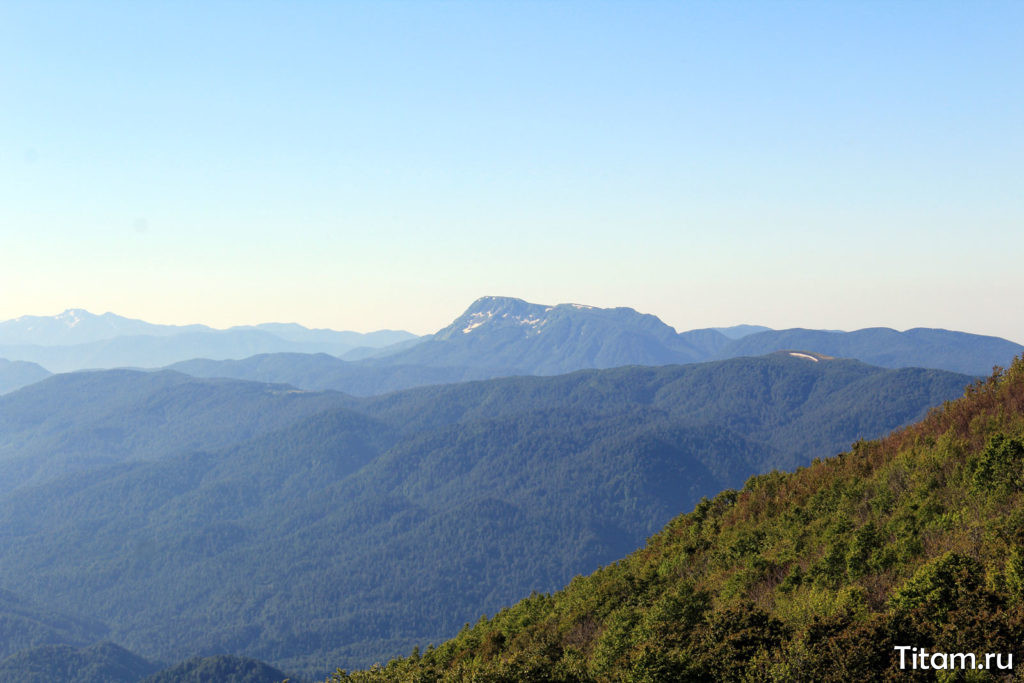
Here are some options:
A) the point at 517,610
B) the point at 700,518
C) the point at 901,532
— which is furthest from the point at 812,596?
the point at 700,518

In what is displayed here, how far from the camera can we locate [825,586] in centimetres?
6325

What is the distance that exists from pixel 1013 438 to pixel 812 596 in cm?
2420

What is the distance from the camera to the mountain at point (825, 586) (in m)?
42.3

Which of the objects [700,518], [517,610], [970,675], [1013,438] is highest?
[1013,438]

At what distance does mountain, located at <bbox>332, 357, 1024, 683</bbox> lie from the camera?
139 ft

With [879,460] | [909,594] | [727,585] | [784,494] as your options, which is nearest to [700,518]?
[784,494]

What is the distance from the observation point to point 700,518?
4279 inches

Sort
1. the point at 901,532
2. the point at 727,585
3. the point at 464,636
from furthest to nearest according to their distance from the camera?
the point at 464,636, the point at 727,585, the point at 901,532

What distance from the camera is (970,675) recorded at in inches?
1485

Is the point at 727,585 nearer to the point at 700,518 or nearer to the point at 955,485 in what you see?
the point at 955,485

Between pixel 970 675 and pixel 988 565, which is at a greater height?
pixel 988 565

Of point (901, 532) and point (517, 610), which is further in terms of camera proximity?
point (517, 610)

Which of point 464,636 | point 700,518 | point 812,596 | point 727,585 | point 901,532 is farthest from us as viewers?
point 700,518

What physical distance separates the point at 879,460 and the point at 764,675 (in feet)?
170
